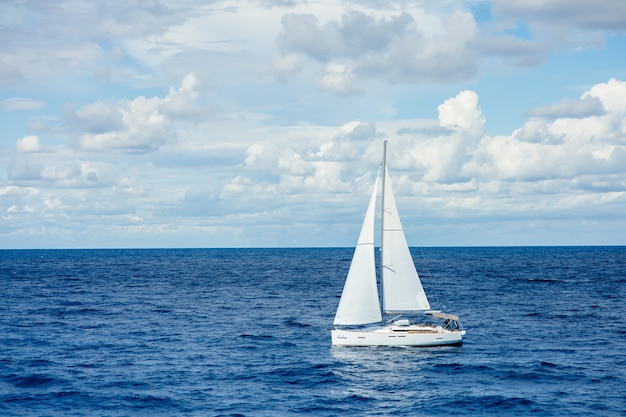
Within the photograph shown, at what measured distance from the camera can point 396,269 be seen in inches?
2372

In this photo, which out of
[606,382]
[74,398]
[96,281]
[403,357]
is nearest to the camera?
[74,398]

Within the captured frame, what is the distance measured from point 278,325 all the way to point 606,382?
3695 centimetres

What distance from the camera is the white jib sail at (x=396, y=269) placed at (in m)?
59.9

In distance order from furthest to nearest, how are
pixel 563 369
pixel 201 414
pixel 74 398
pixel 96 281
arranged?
pixel 96 281 → pixel 563 369 → pixel 74 398 → pixel 201 414

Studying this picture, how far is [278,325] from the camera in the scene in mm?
76562

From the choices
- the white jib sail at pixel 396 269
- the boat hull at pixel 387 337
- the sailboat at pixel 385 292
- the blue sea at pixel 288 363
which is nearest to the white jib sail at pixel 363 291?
the sailboat at pixel 385 292

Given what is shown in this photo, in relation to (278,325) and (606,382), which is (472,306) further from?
(606,382)

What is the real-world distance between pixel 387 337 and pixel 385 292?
3840 millimetres

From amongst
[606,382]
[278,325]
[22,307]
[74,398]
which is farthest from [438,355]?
[22,307]

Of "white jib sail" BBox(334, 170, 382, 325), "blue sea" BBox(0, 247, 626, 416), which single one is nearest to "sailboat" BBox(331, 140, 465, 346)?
"white jib sail" BBox(334, 170, 382, 325)

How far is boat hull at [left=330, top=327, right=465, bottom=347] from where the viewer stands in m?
59.4

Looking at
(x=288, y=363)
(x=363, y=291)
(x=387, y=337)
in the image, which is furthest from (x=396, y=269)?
(x=288, y=363)

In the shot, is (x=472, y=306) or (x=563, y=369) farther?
(x=472, y=306)

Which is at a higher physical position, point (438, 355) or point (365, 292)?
point (365, 292)
